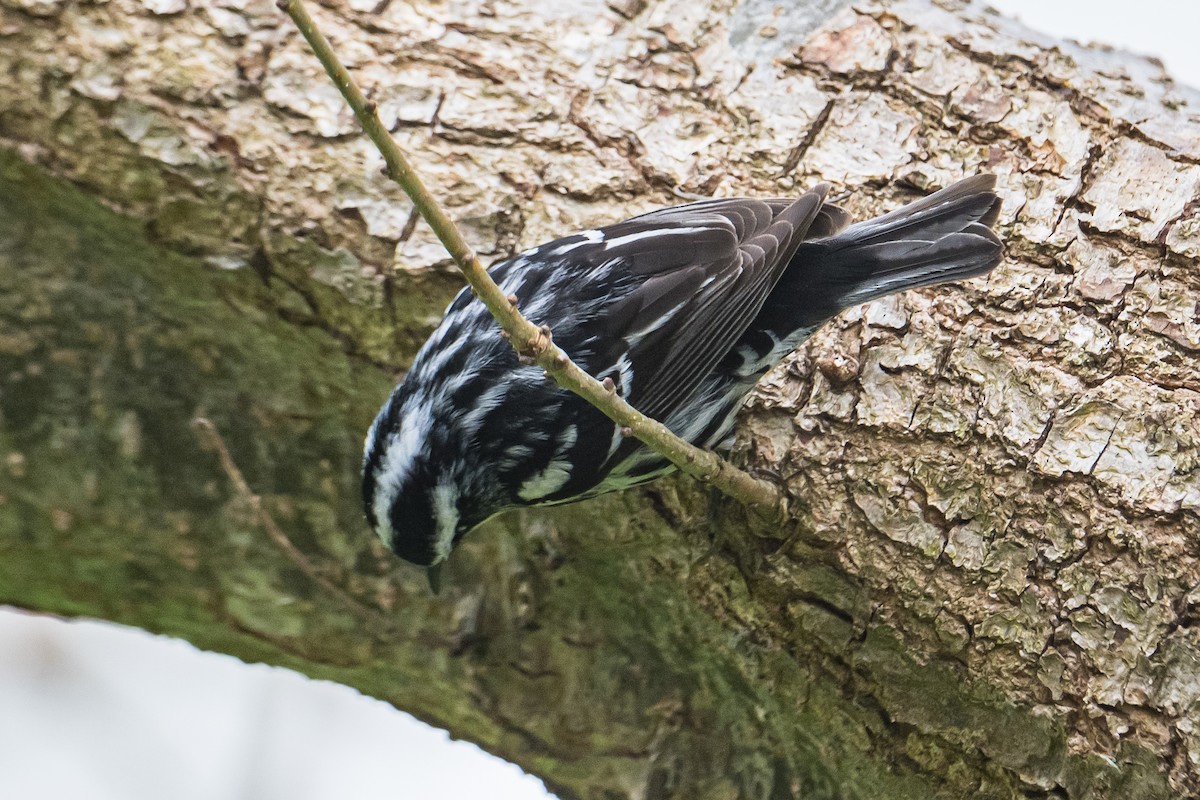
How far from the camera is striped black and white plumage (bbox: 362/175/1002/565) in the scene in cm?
266

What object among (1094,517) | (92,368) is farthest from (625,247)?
(92,368)

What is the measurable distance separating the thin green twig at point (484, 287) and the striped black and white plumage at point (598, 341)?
453mm

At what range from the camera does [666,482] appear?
2.85m

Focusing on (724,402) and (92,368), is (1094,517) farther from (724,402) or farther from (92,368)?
(92,368)

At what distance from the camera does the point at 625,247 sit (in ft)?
8.82

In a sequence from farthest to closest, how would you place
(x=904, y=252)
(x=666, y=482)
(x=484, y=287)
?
(x=666, y=482), (x=904, y=252), (x=484, y=287)

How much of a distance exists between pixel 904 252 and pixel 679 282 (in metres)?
0.55

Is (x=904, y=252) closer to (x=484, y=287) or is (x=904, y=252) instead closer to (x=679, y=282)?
(x=679, y=282)

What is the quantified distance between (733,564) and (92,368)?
1.83 metres

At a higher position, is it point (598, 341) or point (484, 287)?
point (484, 287)

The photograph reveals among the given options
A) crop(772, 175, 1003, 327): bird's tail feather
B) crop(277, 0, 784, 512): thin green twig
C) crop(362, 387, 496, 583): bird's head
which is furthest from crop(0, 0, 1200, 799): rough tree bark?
crop(277, 0, 784, 512): thin green twig

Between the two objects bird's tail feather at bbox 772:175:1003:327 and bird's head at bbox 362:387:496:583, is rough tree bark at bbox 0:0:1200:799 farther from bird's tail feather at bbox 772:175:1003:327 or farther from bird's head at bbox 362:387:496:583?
bird's head at bbox 362:387:496:583

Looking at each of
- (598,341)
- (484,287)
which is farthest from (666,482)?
(484,287)

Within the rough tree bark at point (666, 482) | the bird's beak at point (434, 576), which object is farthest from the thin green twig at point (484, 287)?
the bird's beak at point (434, 576)
